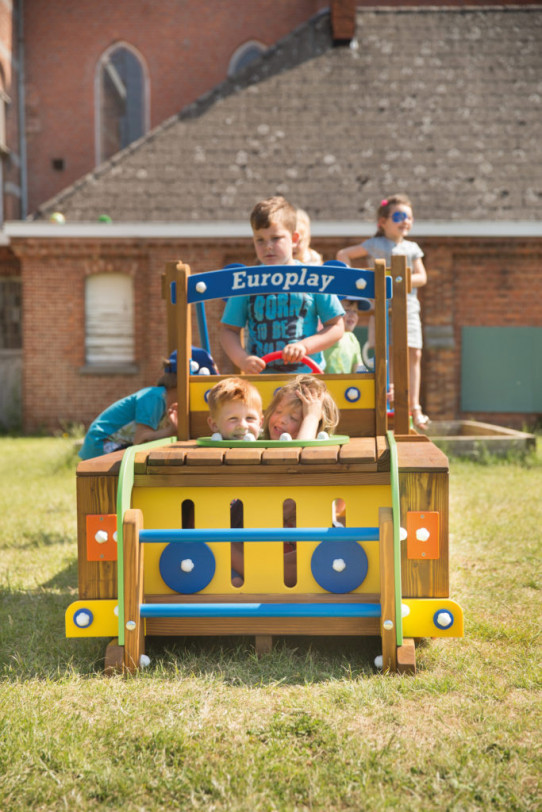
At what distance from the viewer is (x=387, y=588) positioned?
2.69 meters

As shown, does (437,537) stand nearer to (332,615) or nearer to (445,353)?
(332,615)

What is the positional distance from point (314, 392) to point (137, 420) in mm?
1453

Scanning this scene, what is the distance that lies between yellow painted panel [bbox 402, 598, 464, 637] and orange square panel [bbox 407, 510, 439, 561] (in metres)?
0.16

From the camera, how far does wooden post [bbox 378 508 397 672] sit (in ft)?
8.77

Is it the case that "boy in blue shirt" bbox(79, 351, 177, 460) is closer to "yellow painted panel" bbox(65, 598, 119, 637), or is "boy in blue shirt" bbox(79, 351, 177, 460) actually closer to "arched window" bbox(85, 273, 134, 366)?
"yellow painted panel" bbox(65, 598, 119, 637)

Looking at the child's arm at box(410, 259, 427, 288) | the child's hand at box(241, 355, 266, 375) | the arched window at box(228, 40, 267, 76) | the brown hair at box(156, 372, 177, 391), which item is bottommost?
the brown hair at box(156, 372, 177, 391)

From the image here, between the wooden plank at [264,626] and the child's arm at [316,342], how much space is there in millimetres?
1322

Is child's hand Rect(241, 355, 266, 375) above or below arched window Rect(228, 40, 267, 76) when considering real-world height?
below

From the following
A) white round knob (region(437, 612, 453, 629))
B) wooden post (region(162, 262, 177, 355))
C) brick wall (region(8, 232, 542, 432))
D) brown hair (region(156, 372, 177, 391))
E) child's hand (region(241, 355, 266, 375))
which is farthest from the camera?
brick wall (region(8, 232, 542, 432))

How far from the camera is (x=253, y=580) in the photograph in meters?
3.00

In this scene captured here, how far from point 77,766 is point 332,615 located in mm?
992

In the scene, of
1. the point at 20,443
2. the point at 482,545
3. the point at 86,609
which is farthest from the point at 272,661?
the point at 20,443

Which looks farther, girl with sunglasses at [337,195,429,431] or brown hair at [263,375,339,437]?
girl with sunglasses at [337,195,429,431]

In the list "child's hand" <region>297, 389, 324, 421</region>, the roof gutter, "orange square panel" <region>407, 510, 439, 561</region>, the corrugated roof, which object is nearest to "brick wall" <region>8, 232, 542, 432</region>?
the roof gutter
